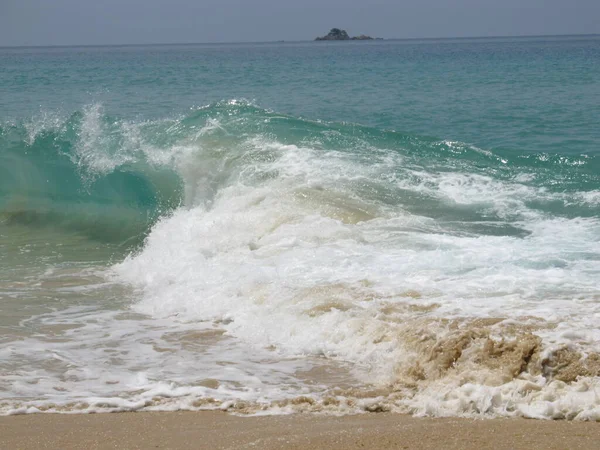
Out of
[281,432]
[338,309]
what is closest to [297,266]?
[338,309]

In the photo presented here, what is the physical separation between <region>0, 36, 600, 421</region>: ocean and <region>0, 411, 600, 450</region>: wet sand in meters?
0.19

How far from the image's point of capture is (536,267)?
7.39m

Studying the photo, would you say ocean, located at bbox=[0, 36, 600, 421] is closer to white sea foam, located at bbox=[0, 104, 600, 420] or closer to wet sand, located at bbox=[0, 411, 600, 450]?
white sea foam, located at bbox=[0, 104, 600, 420]

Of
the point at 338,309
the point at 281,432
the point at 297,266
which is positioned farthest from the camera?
the point at 297,266

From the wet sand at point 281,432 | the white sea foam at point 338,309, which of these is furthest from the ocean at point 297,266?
the wet sand at point 281,432

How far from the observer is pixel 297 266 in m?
7.88

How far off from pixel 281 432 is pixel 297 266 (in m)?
3.60

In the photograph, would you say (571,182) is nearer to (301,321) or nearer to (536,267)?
(536,267)

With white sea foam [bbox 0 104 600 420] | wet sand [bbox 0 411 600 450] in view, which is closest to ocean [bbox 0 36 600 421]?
white sea foam [bbox 0 104 600 420]

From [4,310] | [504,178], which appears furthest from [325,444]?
[504,178]

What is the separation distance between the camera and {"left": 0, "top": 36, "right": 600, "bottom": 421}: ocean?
17.1ft

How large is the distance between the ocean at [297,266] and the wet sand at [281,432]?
0.19 m

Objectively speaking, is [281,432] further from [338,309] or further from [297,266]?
[297,266]

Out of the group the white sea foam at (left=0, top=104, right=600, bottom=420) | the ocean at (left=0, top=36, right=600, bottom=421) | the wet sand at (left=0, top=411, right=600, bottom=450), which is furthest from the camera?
the ocean at (left=0, top=36, right=600, bottom=421)
